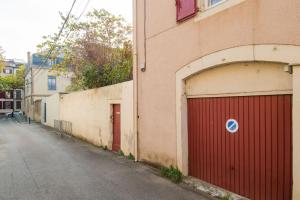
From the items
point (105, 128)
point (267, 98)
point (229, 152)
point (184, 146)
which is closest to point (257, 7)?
point (267, 98)

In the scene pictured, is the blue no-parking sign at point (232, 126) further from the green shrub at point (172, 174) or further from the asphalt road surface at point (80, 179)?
the green shrub at point (172, 174)

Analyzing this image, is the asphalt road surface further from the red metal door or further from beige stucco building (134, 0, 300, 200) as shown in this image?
beige stucco building (134, 0, 300, 200)

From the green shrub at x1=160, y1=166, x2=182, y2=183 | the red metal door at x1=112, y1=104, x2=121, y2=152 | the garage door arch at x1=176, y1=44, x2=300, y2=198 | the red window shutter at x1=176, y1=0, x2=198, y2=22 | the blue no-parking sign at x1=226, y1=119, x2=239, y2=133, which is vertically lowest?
the green shrub at x1=160, y1=166, x2=182, y2=183

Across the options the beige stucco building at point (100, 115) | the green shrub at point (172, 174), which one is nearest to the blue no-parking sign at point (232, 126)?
the green shrub at point (172, 174)

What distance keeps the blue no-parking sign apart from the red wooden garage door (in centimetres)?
7

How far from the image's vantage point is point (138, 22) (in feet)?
29.9

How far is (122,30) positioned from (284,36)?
1626 cm

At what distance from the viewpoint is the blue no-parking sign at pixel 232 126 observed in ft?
19.1

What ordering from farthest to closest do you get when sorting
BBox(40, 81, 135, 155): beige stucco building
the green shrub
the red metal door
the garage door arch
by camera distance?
the red metal door < BBox(40, 81, 135, 155): beige stucco building < the green shrub < the garage door arch

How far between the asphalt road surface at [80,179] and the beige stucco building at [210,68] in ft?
2.61

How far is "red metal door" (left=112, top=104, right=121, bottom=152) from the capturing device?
11069 millimetres

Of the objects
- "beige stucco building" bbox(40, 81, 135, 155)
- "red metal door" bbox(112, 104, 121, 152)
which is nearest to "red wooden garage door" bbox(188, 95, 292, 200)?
"beige stucco building" bbox(40, 81, 135, 155)

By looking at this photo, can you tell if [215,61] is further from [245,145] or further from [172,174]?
[172,174]

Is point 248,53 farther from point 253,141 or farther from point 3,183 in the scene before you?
point 3,183
